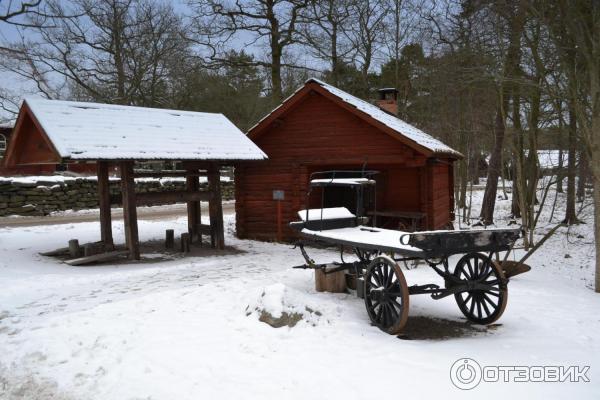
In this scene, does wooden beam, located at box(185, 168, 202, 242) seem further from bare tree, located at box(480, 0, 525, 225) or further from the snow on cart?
bare tree, located at box(480, 0, 525, 225)

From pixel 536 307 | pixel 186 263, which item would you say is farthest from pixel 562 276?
pixel 186 263

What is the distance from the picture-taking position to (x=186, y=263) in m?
10.5

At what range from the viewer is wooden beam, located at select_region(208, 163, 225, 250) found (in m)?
12.3

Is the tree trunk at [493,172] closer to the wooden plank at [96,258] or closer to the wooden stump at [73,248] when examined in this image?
the wooden plank at [96,258]

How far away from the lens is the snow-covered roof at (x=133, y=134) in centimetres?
958

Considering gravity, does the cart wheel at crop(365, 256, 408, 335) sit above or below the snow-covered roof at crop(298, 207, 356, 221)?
below

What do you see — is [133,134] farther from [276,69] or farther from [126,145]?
[276,69]

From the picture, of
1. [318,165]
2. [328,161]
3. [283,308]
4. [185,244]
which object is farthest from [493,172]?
[283,308]

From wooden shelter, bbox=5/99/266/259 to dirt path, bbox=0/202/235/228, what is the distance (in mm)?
6803

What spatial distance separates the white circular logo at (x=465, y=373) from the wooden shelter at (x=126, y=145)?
764 centimetres

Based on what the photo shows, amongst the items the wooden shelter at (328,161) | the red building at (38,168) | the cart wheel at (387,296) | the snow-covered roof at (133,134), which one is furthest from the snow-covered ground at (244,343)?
the red building at (38,168)

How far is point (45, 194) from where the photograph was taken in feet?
65.2

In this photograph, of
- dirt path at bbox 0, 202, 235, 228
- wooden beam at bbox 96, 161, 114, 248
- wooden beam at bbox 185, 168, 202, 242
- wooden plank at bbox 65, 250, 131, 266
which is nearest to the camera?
wooden plank at bbox 65, 250, 131, 266

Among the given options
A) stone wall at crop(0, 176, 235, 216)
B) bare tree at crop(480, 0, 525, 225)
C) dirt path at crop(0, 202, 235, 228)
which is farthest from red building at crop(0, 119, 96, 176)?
bare tree at crop(480, 0, 525, 225)
